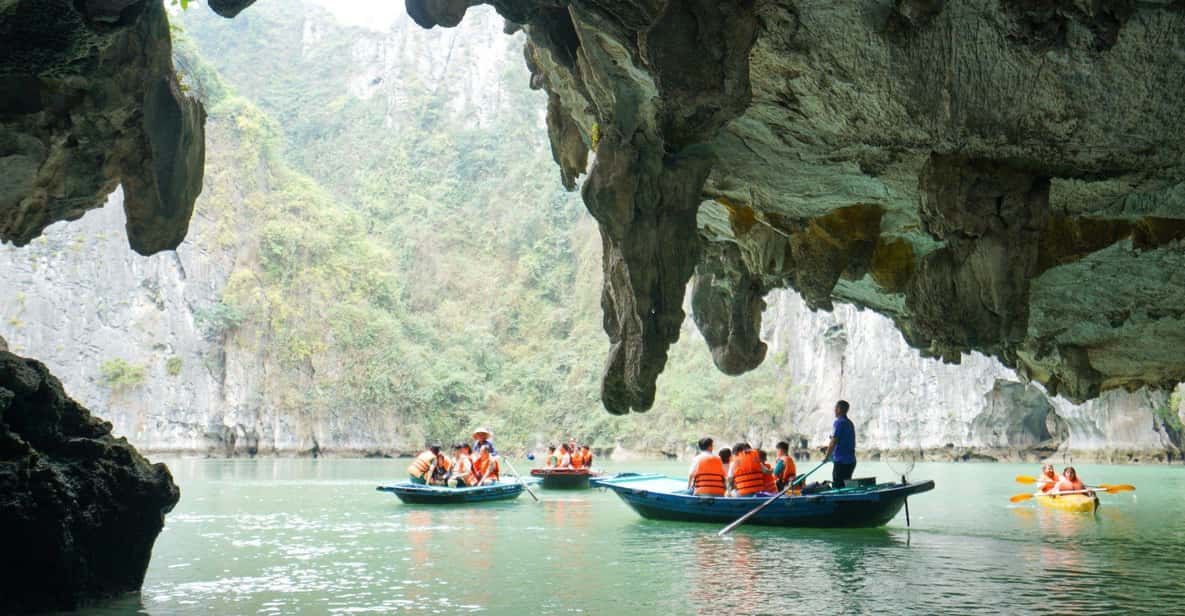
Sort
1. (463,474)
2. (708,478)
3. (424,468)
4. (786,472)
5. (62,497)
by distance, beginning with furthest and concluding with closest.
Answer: (424,468), (463,474), (708,478), (786,472), (62,497)

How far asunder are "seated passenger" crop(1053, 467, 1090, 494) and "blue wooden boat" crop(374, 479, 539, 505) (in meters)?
9.58

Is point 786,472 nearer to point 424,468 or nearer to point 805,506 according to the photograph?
point 805,506

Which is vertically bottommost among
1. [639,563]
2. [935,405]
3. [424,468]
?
[639,563]

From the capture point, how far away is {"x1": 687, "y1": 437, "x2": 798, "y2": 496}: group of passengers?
13078 millimetres

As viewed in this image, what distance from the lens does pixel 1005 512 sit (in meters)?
16.2

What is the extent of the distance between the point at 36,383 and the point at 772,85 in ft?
17.0

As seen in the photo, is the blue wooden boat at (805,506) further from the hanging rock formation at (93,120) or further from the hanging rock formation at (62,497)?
the hanging rock formation at (93,120)

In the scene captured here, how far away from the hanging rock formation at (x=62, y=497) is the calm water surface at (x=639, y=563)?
18.2 inches

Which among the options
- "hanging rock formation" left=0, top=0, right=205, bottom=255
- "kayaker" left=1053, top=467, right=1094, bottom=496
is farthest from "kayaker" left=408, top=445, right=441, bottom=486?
"hanging rock formation" left=0, top=0, right=205, bottom=255

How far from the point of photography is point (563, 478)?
2194 cm

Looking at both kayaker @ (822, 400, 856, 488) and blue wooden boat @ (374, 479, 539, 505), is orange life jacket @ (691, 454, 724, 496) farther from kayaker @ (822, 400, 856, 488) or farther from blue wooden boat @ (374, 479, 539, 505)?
blue wooden boat @ (374, 479, 539, 505)

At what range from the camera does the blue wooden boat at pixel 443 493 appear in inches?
666

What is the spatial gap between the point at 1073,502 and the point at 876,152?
11.2 metres

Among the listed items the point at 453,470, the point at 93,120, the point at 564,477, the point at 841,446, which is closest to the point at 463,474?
the point at 453,470
